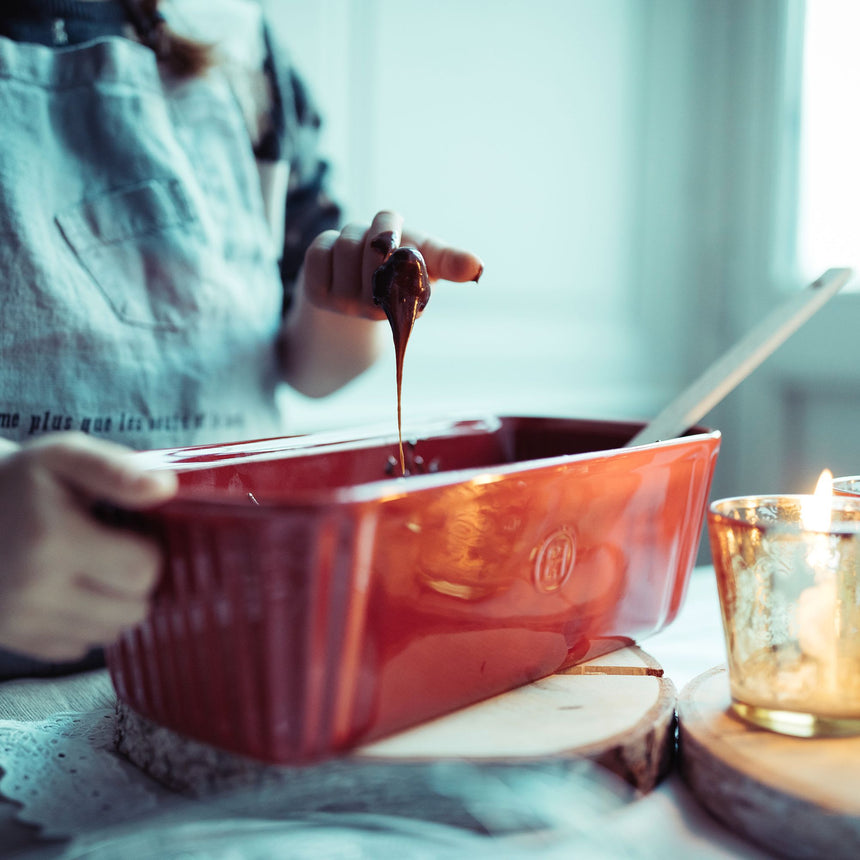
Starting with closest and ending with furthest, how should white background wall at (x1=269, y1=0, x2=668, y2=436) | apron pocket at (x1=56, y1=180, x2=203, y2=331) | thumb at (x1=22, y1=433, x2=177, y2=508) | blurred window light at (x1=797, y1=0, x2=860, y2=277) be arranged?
1. thumb at (x1=22, y1=433, x2=177, y2=508)
2. apron pocket at (x1=56, y1=180, x2=203, y2=331)
3. white background wall at (x1=269, y1=0, x2=668, y2=436)
4. blurred window light at (x1=797, y1=0, x2=860, y2=277)

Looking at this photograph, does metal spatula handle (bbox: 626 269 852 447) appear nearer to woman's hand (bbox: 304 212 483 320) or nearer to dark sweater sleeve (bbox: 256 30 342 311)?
woman's hand (bbox: 304 212 483 320)

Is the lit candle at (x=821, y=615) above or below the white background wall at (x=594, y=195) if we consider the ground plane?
below

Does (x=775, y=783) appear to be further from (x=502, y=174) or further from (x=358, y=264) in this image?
(x=502, y=174)

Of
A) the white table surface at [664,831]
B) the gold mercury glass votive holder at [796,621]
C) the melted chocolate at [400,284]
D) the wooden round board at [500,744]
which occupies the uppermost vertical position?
the melted chocolate at [400,284]

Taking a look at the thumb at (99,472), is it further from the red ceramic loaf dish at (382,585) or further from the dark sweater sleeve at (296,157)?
the dark sweater sleeve at (296,157)

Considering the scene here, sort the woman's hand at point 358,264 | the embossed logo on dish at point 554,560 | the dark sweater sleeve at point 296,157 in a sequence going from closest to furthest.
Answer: the embossed logo on dish at point 554,560 < the woman's hand at point 358,264 < the dark sweater sleeve at point 296,157

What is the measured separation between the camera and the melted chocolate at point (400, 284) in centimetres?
41

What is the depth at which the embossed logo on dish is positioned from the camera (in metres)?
0.34

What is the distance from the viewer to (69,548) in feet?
0.83

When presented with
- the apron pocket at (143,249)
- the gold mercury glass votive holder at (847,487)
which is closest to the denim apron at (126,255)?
the apron pocket at (143,249)

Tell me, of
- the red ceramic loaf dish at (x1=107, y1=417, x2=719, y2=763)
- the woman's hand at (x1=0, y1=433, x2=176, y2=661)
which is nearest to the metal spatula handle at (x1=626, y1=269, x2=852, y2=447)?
the red ceramic loaf dish at (x1=107, y1=417, x2=719, y2=763)

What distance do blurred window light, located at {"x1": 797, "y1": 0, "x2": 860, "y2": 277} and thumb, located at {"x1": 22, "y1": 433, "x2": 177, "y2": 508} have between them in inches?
44.1

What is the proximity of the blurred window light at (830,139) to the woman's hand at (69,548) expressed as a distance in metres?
1.11

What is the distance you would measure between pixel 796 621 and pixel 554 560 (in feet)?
0.29
